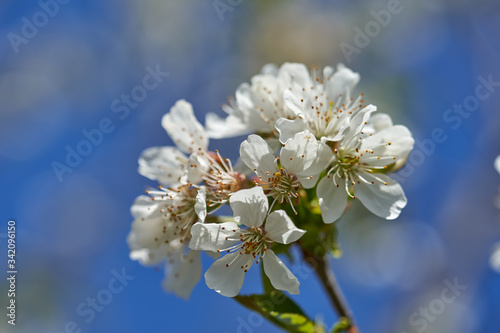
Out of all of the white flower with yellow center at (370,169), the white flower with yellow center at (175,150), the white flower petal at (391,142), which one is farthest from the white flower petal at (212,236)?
the white flower petal at (391,142)

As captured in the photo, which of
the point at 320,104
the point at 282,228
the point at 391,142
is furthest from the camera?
the point at 320,104

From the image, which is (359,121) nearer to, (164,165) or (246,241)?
(246,241)

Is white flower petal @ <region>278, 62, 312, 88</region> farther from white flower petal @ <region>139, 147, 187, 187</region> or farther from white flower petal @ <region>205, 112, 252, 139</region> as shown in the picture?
white flower petal @ <region>139, 147, 187, 187</region>

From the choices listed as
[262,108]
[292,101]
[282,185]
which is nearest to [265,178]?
[282,185]

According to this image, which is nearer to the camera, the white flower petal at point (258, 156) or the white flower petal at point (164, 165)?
the white flower petal at point (258, 156)

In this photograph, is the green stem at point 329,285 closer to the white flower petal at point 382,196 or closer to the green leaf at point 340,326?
the green leaf at point 340,326

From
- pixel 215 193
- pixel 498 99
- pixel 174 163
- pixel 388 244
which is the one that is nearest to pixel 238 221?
pixel 215 193

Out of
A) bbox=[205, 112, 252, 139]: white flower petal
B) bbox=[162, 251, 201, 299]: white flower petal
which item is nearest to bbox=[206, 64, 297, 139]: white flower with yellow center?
bbox=[205, 112, 252, 139]: white flower petal
